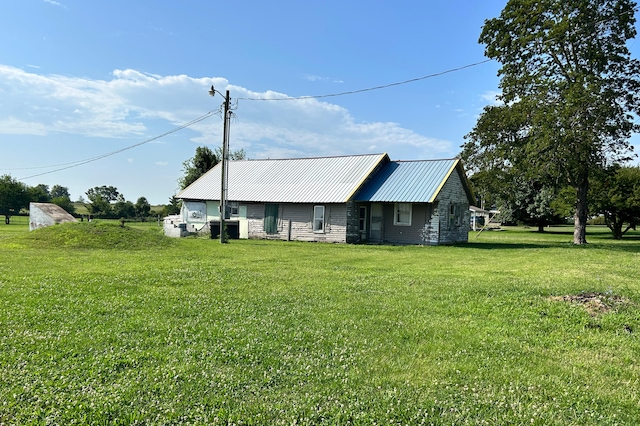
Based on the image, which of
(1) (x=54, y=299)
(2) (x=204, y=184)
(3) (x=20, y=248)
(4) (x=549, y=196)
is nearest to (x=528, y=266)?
(1) (x=54, y=299)

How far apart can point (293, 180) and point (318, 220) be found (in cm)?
430

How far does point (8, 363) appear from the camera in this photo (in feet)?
15.4

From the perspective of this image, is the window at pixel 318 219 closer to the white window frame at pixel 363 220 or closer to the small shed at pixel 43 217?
the white window frame at pixel 363 220

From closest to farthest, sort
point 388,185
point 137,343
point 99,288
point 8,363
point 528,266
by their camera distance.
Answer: point 8,363 < point 137,343 < point 99,288 < point 528,266 < point 388,185

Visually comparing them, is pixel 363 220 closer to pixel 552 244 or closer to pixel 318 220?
pixel 318 220

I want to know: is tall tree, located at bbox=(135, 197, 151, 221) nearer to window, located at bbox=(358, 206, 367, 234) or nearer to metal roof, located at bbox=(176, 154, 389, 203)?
metal roof, located at bbox=(176, 154, 389, 203)

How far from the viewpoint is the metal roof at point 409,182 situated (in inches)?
954

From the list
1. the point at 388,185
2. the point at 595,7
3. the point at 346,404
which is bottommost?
the point at 346,404

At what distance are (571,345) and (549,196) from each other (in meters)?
43.3

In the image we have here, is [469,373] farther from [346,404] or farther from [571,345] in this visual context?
[571,345]

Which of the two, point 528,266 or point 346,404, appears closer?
point 346,404

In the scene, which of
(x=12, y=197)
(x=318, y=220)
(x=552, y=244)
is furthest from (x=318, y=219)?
(x=12, y=197)

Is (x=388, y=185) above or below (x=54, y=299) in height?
above

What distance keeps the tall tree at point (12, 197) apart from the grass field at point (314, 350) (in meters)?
47.7
